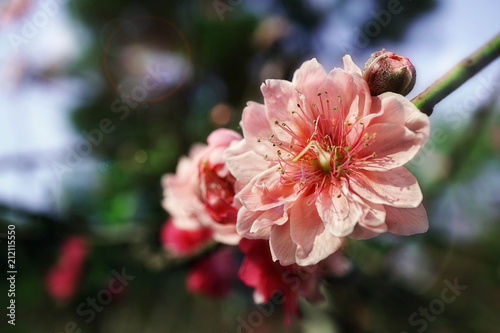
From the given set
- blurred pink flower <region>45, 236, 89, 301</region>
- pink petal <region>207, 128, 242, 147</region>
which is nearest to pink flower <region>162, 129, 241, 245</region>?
pink petal <region>207, 128, 242, 147</region>

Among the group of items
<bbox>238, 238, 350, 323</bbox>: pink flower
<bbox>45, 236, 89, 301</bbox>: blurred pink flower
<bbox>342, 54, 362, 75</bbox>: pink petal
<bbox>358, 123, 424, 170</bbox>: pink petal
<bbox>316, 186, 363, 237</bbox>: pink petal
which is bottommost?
<bbox>45, 236, 89, 301</bbox>: blurred pink flower

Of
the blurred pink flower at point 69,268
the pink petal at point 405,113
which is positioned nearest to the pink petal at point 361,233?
the pink petal at point 405,113

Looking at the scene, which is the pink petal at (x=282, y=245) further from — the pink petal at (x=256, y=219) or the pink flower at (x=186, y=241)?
the pink flower at (x=186, y=241)

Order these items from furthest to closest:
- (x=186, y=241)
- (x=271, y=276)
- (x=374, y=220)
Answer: (x=186, y=241)
(x=271, y=276)
(x=374, y=220)

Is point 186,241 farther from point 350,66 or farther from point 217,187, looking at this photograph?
point 350,66

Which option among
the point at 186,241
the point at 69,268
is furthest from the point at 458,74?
the point at 69,268

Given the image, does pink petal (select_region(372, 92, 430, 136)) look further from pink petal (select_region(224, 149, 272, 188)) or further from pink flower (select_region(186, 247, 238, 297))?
pink flower (select_region(186, 247, 238, 297))
